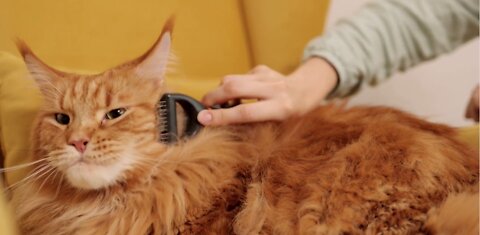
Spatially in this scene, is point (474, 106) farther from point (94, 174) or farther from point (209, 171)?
point (94, 174)

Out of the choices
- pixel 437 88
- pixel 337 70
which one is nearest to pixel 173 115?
pixel 337 70

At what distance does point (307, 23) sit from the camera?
5.48ft

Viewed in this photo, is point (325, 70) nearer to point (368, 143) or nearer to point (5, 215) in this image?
point (368, 143)

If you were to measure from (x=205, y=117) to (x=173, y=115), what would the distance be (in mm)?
73

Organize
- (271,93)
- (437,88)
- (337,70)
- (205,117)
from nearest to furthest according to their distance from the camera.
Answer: (205,117) < (271,93) < (337,70) < (437,88)

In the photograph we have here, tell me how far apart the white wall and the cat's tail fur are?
111 cm

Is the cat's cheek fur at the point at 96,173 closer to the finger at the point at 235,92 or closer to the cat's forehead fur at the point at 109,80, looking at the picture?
the cat's forehead fur at the point at 109,80

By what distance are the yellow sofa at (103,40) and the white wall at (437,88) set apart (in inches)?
27.0

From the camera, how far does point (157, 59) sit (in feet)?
3.04

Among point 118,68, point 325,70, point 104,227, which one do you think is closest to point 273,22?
point 325,70

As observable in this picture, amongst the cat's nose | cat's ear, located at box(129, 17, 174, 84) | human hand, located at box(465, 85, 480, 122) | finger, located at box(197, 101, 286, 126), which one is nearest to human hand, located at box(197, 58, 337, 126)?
finger, located at box(197, 101, 286, 126)

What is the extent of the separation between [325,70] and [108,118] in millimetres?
629

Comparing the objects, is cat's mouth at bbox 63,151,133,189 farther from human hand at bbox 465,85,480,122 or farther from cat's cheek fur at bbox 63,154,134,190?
human hand at bbox 465,85,480,122

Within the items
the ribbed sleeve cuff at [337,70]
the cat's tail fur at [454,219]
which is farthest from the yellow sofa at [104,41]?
the cat's tail fur at [454,219]
